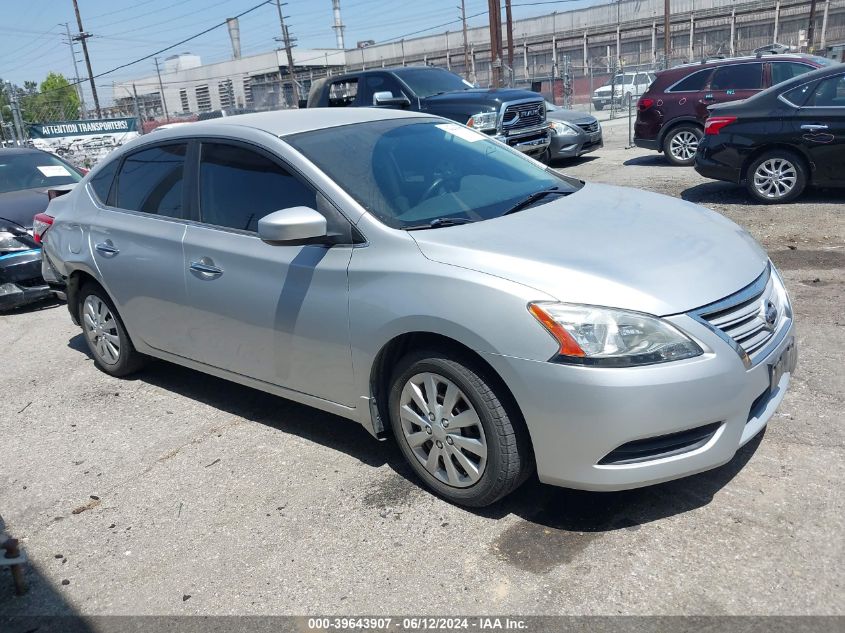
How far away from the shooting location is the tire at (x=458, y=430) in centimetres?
308

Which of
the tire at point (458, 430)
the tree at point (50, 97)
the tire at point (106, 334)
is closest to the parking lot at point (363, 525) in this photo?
the tire at point (458, 430)

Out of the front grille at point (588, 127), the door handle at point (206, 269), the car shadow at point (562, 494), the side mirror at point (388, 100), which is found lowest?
the car shadow at point (562, 494)

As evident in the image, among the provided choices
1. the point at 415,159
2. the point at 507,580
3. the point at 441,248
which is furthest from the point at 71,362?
the point at 507,580

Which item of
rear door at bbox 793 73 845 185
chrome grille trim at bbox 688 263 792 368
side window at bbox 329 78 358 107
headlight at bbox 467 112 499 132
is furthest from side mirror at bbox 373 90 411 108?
chrome grille trim at bbox 688 263 792 368

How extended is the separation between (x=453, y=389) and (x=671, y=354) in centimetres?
92

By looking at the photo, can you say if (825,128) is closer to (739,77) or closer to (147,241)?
(739,77)

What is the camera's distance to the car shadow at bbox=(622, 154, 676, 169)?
43.6 feet

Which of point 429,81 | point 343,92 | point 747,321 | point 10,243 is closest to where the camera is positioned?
point 747,321

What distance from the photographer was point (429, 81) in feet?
41.5

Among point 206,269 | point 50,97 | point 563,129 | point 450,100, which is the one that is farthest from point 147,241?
point 50,97

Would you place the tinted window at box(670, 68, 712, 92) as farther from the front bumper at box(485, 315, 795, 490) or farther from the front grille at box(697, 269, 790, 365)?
the front bumper at box(485, 315, 795, 490)

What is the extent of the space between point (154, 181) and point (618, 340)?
3.27 metres

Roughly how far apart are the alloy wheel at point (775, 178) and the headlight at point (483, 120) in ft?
13.2

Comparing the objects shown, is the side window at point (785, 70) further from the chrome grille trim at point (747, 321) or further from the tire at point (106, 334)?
the tire at point (106, 334)
